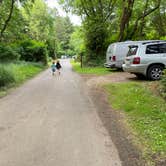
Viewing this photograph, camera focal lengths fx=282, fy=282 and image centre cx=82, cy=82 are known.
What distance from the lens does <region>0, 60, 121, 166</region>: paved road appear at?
4.66 metres

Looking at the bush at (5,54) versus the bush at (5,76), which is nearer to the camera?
the bush at (5,76)

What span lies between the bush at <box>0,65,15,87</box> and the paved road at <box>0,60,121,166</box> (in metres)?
5.13

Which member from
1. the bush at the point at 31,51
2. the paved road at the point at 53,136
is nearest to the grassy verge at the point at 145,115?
the paved road at the point at 53,136

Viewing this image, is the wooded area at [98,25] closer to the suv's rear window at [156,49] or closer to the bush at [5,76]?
the bush at [5,76]

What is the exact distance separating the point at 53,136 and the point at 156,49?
9.14m

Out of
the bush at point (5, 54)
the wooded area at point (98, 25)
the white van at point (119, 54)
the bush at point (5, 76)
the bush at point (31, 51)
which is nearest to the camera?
the bush at point (5, 76)

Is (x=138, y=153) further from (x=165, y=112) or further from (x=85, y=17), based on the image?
(x=85, y=17)

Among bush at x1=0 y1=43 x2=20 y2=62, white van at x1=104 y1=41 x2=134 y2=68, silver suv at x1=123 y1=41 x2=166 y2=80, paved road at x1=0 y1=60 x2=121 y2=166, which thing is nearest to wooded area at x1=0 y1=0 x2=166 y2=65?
bush at x1=0 y1=43 x2=20 y2=62

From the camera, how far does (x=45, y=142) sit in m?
5.51

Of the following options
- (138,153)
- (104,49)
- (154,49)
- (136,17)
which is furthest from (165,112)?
(136,17)

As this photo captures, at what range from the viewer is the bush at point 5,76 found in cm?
1458

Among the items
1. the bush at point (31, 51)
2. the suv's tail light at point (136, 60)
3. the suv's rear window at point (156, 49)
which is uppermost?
the suv's rear window at point (156, 49)

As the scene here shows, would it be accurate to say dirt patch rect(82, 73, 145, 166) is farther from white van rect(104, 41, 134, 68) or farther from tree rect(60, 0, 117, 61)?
tree rect(60, 0, 117, 61)

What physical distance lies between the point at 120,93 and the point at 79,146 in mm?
5295
